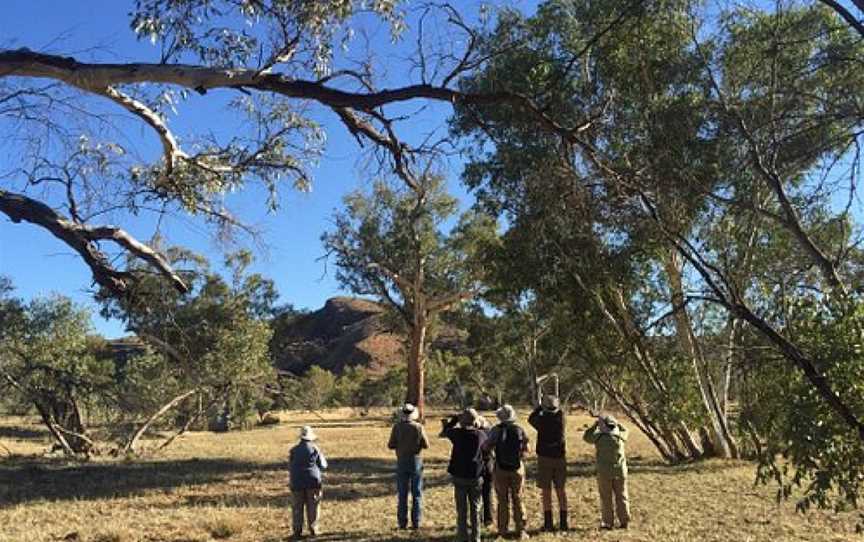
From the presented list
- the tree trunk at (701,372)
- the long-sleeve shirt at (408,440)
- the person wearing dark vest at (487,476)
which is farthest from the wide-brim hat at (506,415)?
the tree trunk at (701,372)

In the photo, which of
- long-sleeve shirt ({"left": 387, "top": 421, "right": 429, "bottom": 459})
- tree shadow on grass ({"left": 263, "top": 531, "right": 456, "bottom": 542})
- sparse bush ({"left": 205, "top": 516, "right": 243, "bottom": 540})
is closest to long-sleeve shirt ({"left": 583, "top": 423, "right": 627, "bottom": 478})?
tree shadow on grass ({"left": 263, "top": 531, "right": 456, "bottom": 542})

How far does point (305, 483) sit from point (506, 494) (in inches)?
101

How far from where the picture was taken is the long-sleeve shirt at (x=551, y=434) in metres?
10.3

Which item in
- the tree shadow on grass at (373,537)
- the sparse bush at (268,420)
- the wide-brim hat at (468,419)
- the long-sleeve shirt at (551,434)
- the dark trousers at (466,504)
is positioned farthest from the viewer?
the sparse bush at (268,420)

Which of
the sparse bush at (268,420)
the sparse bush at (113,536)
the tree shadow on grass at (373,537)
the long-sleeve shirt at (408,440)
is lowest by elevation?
the tree shadow on grass at (373,537)

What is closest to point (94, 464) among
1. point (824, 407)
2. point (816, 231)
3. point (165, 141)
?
point (165, 141)

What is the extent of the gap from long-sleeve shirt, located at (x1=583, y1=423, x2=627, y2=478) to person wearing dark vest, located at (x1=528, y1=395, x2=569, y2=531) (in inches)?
18.7

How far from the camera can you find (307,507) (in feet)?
34.3

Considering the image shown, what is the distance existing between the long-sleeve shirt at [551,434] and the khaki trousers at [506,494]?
59 centimetres

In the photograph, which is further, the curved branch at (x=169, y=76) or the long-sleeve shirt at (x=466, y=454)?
the long-sleeve shirt at (x=466, y=454)

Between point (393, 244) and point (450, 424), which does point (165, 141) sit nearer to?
point (450, 424)

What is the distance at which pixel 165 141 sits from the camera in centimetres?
738

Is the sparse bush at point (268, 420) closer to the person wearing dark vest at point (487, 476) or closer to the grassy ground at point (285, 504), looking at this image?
the grassy ground at point (285, 504)

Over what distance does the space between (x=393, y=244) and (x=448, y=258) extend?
8.39 ft
